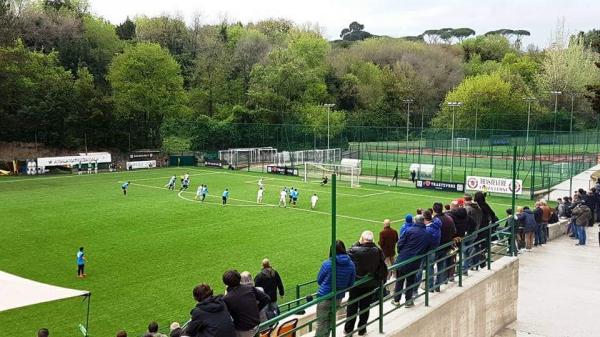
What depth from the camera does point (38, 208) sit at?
34.4 m

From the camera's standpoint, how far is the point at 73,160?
55438 millimetres

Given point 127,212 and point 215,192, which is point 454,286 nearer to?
point 127,212

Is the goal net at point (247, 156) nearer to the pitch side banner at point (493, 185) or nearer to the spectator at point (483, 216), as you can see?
the pitch side banner at point (493, 185)

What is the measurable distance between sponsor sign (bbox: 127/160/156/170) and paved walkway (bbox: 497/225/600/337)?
46.3 m

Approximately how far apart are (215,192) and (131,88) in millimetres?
29960

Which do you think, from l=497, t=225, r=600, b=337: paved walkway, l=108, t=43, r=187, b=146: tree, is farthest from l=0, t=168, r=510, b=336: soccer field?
l=108, t=43, r=187, b=146: tree

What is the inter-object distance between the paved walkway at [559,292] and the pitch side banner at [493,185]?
1602 centimetres

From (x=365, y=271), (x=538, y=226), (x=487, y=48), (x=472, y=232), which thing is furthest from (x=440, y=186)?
(x=487, y=48)

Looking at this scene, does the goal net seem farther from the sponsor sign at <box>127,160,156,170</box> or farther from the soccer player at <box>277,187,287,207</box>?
the soccer player at <box>277,187,287,207</box>

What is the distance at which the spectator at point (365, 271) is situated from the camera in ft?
28.3

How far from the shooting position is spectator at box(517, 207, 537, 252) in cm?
1927

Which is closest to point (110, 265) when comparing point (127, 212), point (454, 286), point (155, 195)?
point (127, 212)

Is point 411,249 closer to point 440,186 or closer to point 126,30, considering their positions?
point 440,186

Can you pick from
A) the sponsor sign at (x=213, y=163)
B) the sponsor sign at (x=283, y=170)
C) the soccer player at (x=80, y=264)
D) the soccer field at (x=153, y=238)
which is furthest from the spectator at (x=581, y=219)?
the sponsor sign at (x=213, y=163)
